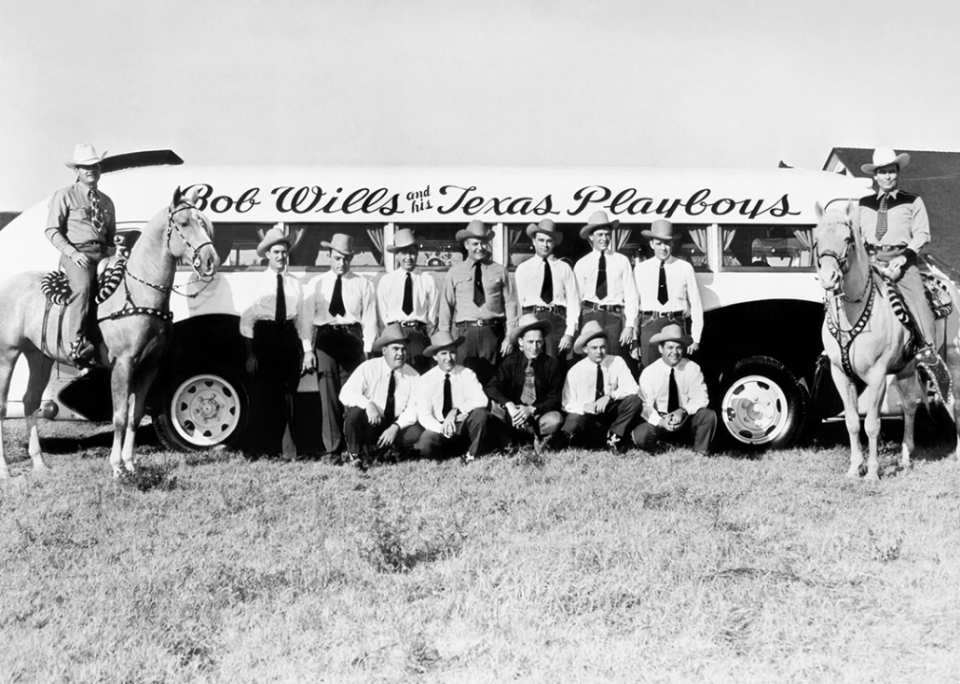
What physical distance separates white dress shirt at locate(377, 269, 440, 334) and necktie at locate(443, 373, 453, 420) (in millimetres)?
613

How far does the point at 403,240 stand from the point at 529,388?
1735 millimetres

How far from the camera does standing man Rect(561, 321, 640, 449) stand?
26.9 ft

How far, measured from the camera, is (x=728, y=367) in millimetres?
8672

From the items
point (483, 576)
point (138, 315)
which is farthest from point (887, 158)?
point (138, 315)

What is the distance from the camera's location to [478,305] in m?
8.33

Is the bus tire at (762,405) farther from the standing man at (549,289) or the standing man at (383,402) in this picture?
the standing man at (383,402)

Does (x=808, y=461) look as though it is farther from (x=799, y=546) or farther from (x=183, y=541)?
(x=183, y=541)

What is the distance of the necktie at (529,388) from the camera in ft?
26.9

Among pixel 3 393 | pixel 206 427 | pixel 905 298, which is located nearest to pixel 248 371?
pixel 206 427

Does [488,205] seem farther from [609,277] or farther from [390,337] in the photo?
[390,337]

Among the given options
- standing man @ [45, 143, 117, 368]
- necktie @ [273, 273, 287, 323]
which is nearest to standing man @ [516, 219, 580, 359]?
necktie @ [273, 273, 287, 323]

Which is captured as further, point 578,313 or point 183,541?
point 578,313

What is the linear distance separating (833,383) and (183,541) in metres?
6.09

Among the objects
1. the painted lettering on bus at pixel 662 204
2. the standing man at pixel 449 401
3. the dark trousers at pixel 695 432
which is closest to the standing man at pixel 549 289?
the painted lettering on bus at pixel 662 204
